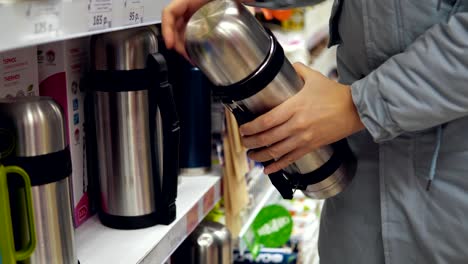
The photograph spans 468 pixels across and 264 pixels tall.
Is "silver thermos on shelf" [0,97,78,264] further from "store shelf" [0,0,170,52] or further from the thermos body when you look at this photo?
the thermos body

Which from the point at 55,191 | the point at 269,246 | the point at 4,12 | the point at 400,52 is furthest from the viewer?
the point at 269,246

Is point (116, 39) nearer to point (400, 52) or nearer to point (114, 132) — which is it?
point (114, 132)

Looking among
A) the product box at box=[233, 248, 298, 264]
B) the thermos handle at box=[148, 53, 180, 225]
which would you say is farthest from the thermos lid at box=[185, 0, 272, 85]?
the product box at box=[233, 248, 298, 264]

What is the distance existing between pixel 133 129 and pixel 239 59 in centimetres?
33

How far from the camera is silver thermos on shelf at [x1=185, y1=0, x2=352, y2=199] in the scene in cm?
94

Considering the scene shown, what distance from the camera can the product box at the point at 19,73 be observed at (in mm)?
1025

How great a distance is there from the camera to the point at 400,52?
1.04 meters

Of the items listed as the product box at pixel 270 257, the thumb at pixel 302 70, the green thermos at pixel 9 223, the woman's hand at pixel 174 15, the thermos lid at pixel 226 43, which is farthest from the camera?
the product box at pixel 270 257

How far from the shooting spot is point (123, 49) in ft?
3.75

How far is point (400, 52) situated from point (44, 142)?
57 centimetres

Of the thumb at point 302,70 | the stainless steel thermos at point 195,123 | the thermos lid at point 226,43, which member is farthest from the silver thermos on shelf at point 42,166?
the stainless steel thermos at point 195,123

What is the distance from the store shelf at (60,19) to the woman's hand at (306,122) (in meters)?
0.26

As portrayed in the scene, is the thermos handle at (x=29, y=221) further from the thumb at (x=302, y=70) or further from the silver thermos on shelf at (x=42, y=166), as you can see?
the thumb at (x=302, y=70)

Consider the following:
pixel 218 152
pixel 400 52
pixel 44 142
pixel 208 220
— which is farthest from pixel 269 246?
pixel 44 142
